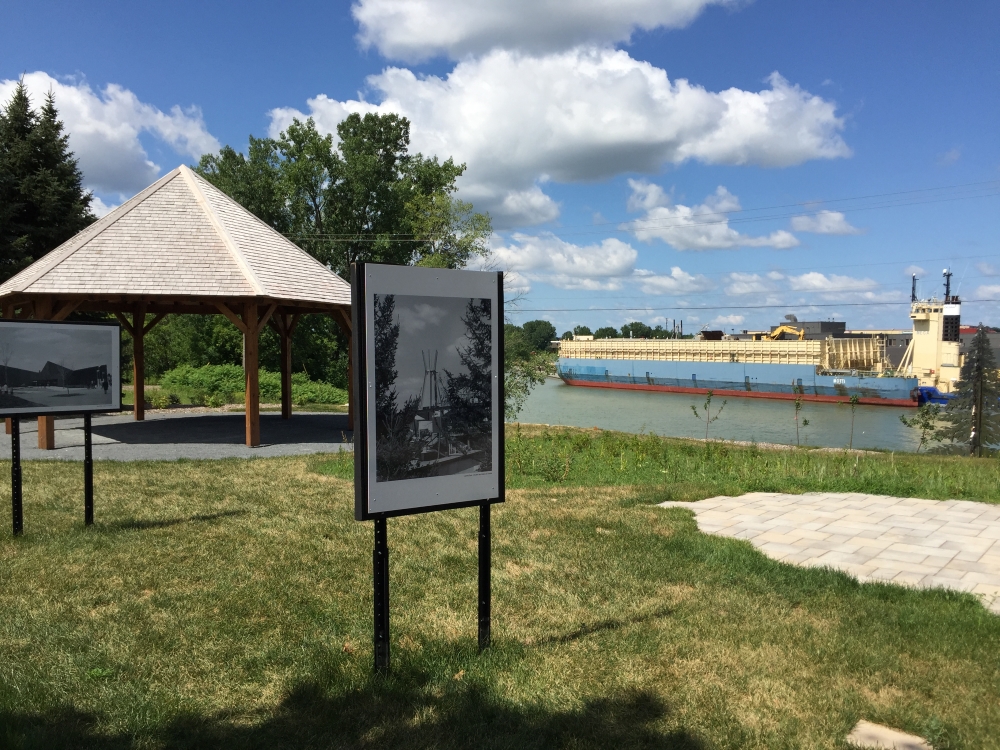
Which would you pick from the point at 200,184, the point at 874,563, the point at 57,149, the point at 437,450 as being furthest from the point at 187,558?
the point at 57,149

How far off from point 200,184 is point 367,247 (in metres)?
23.5

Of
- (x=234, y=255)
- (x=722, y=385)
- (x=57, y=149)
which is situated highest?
(x=57, y=149)

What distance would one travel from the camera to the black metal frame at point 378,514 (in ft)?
12.3

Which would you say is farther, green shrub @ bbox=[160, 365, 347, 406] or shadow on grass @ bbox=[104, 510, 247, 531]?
green shrub @ bbox=[160, 365, 347, 406]

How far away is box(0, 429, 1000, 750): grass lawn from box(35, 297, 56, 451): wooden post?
694 centimetres

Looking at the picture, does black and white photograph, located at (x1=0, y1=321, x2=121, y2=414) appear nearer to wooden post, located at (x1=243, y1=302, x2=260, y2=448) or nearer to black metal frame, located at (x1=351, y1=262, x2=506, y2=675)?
black metal frame, located at (x1=351, y1=262, x2=506, y2=675)

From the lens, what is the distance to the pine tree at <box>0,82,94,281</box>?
27.9 meters

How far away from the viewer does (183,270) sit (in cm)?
1491

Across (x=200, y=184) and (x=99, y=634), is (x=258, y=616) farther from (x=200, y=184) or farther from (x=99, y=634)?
(x=200, y=184)

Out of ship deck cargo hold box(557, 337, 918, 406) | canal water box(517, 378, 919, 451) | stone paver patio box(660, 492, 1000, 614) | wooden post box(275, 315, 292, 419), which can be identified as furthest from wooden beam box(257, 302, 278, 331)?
ship deck cargo hold box(557, 337, 918, 406)

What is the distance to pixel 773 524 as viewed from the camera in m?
7.80

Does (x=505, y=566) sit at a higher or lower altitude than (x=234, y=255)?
lower

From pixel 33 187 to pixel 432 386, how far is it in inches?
1237

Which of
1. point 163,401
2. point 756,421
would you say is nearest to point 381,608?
point 163,401
